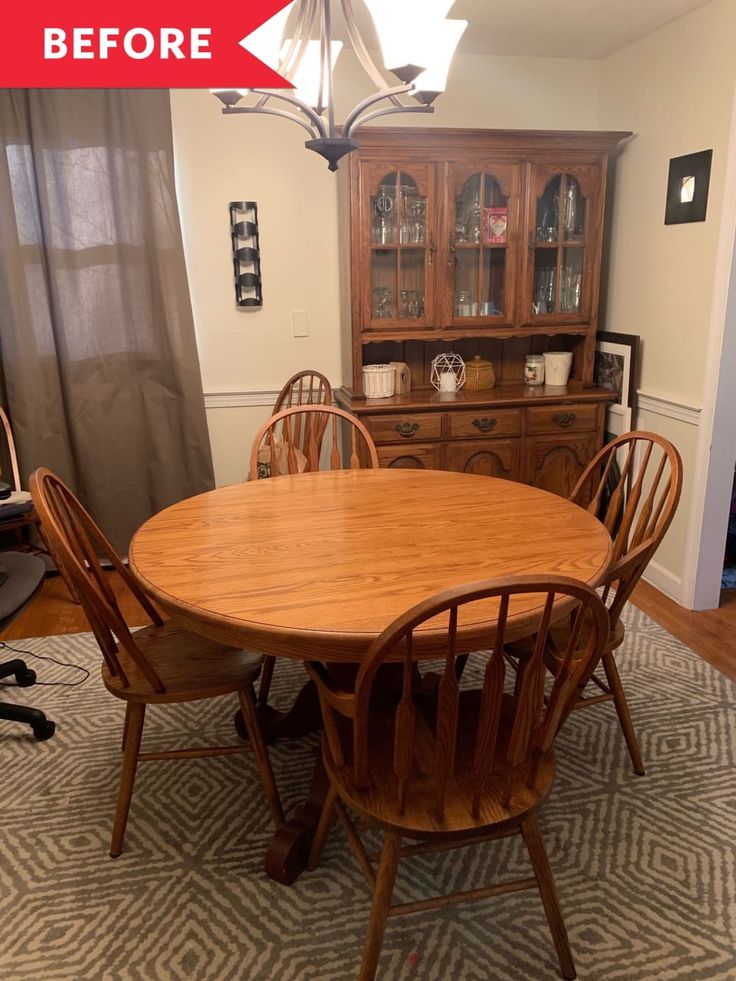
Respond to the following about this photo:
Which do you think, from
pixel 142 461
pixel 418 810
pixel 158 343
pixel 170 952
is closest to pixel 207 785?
pixel 170 952

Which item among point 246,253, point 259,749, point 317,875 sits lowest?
point 317,875

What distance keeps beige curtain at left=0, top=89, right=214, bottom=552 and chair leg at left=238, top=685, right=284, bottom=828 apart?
1.90 metres

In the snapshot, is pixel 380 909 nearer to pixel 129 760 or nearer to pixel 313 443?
pixel 129 760

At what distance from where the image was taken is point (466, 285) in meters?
3.32

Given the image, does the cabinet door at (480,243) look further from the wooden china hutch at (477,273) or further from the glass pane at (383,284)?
the glass pane at (383,284)

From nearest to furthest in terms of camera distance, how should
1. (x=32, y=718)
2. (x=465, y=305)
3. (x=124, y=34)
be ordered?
(x=32, y=718) → (x=124, y=34) → (x=465, y=305)

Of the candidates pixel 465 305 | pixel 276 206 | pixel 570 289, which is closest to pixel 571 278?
pixel 570 289

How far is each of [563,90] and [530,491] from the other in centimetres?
236

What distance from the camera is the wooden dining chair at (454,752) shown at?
1.14 meters

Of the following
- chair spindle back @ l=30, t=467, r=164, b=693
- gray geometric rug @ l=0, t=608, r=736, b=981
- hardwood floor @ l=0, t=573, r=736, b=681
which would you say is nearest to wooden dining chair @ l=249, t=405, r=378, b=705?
chair spindle back @ l=30, t=467, r=164, b=693

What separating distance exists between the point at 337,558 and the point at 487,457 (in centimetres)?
184

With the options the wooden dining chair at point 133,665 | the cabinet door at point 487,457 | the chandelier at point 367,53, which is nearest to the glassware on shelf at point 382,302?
the cabinet door at point 487,457

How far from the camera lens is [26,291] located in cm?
306

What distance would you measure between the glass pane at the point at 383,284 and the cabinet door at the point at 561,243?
23.2 inches
